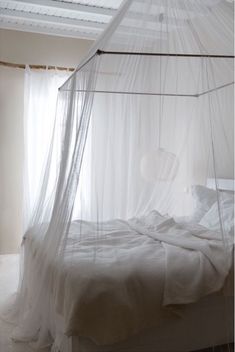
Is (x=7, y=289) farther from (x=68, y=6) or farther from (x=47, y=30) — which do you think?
(x=47, y=30)

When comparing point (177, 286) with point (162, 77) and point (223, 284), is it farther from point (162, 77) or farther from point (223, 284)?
point (162, 77)

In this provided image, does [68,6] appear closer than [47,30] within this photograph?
Yes

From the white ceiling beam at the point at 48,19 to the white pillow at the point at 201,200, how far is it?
7.86 ft

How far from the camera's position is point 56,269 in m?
2.38

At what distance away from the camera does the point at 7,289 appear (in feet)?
12.2

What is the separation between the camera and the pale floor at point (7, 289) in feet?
8.68

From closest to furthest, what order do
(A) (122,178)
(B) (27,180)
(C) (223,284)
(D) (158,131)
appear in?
(C) (223,284)
(A) (122,178)
(D) (158,131)
(B) (27,180)

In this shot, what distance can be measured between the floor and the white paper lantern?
127 cm

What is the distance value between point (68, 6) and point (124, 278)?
116 inches

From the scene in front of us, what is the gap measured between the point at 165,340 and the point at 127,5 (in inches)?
83.5

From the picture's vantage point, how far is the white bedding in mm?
2107

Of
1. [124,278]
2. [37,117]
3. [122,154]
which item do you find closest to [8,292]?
[124,278]

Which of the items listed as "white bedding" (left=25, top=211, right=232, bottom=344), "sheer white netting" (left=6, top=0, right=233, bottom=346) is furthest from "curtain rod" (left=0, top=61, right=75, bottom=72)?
"white bedding" (left=25, top=211, right=232, bottom=344)

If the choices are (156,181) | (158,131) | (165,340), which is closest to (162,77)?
(158,131)
